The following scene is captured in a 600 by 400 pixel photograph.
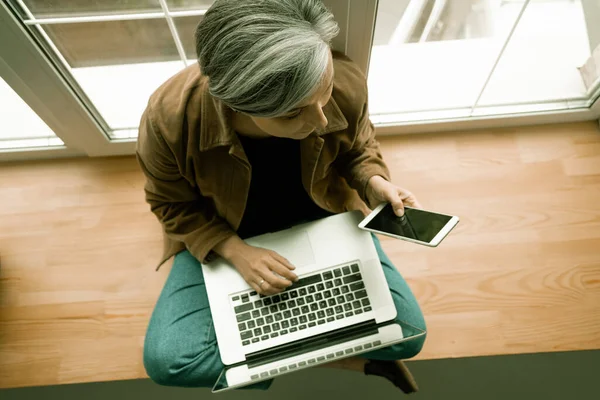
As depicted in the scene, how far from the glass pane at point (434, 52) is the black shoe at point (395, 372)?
0.69m

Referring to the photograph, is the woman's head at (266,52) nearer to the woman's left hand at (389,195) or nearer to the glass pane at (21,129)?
the woman's left hand at (389,195)

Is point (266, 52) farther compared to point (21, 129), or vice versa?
point (21, 129)

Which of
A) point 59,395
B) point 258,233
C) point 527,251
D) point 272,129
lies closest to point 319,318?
point 258,233

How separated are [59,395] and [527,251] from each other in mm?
1304

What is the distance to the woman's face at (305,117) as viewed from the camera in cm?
57

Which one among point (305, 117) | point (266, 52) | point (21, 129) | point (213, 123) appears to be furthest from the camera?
point (21, 129)

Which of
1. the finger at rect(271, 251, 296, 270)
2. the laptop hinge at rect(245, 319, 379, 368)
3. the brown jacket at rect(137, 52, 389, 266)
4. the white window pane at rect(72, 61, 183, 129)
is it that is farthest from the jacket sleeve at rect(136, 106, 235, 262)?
the white window pane at rect(72, 61, 183, 129)

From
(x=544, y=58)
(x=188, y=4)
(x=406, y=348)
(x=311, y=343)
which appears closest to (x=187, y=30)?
(x=188, y=4)

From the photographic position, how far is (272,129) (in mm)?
642

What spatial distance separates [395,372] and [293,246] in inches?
16.5

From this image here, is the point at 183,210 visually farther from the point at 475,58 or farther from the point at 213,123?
the point at 475,58

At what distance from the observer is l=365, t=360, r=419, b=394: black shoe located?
1022 millimetres

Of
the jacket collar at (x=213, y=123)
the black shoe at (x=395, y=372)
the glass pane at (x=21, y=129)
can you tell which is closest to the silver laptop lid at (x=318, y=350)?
the black shoe at (x=395, y=372)

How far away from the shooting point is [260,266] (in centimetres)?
84
